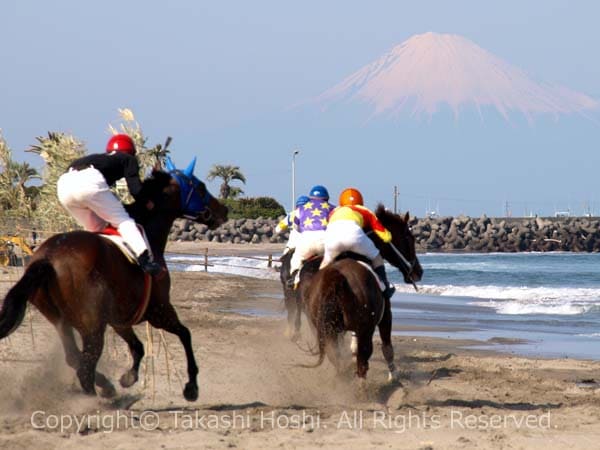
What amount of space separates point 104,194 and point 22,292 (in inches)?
49.0

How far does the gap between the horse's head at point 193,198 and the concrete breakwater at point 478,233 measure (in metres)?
67.4

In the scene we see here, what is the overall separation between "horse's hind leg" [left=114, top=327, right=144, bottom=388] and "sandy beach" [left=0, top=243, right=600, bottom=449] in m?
0.17

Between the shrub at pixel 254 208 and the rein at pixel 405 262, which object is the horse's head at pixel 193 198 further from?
the shrub at pixel 254 208

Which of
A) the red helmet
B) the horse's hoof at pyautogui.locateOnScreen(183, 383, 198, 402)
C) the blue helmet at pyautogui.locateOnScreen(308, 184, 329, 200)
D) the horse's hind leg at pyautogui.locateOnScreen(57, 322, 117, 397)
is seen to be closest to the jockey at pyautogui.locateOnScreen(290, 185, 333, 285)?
the blue helmet at pyautogui.locateOnScreen(308, 184, 329, 200)

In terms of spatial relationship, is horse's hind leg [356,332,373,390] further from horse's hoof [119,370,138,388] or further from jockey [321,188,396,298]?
horse's hoof [119,370,138,388]

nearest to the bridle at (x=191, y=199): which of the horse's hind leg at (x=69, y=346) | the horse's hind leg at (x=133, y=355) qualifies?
the horse's hind leg at (x=133, y=355)

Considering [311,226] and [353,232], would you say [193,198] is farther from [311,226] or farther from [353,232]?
[311,226]

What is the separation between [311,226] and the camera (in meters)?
14.2

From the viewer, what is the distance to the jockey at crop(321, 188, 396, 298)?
455 inches

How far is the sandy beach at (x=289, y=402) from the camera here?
868 centimetres

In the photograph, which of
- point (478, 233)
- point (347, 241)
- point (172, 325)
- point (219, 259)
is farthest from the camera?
point (478, 233)

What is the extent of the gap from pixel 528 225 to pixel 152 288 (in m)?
89.0

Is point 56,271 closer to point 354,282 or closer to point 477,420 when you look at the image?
point 354,282

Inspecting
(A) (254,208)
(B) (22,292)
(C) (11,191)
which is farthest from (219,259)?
(B) (22,292)
